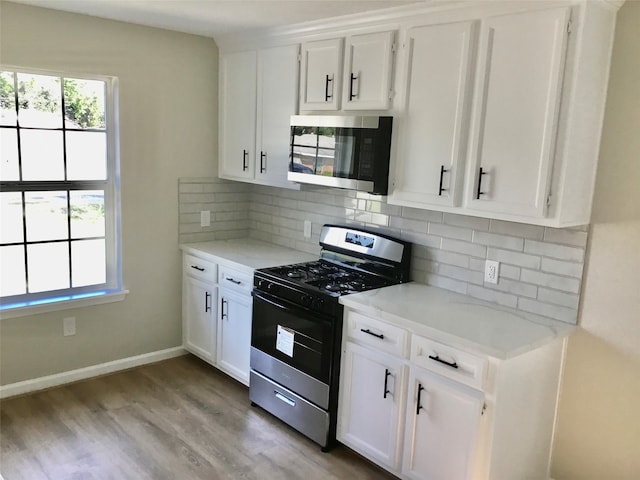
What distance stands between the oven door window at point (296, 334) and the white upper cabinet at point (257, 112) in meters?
0.83

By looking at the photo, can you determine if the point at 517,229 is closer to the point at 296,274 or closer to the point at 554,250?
the point at 554,250

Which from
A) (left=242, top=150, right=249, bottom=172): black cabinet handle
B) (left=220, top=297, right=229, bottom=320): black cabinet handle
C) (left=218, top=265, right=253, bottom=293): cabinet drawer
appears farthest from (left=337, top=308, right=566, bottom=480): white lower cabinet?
(left=242, top=150, right=249, bottom=172): black cabinet handle

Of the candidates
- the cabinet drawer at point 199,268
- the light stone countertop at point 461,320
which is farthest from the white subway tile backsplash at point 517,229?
the cabinet drawer at point 199,268

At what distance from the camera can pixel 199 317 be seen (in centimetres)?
392

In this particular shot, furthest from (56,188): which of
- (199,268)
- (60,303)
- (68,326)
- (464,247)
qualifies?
(464,247)

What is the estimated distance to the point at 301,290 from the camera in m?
2.96

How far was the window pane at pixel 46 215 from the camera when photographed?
3.35 metres

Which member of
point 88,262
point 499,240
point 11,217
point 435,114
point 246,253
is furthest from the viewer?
point 246,253

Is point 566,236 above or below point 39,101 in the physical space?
below

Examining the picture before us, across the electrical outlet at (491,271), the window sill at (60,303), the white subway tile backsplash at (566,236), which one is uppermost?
the white subway tile backsplash at (566,236)

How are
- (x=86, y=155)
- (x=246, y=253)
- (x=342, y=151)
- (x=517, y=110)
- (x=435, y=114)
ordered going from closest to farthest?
1. (x=517, y=110)
2. (x=435, y=114)
3. (x=342, y=151)
4. (x=86, y=155)
5. (x=246, y=253)

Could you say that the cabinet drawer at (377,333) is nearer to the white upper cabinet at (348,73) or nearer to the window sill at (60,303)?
the white upper cabinet at (348,73)

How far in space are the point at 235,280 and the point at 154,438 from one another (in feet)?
3.41

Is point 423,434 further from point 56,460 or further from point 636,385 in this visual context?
point 56,460
